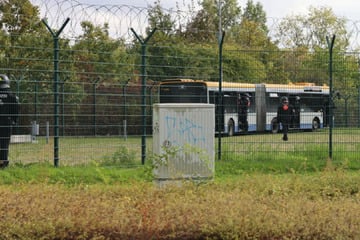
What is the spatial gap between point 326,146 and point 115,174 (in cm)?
553

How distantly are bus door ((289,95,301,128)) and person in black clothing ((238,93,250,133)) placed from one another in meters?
1.37

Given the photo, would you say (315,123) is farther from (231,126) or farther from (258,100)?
(258,100)

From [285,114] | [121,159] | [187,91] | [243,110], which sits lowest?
[121,159]

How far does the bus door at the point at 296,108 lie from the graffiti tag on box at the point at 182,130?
328 inches

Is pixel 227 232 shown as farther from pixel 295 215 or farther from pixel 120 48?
pixel 120 48

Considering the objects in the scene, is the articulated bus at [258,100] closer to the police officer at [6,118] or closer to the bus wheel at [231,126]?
the bus wheel at [231,126]

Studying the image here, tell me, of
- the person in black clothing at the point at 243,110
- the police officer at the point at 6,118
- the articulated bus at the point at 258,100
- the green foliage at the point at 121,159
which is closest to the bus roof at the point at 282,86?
the articulated bus at the point at 258,100

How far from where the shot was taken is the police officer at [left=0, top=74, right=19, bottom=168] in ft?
40.9

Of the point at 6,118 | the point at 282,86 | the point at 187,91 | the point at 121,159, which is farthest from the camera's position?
the point at 187,91

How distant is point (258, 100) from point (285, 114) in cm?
297

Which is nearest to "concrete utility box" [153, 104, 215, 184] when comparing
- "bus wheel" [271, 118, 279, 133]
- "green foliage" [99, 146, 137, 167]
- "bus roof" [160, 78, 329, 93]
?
"green foliage" [99, 146, 137, 167]

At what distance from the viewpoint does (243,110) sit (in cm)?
2164

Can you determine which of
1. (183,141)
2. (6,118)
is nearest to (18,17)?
(6,118)

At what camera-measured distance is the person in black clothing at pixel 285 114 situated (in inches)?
680
